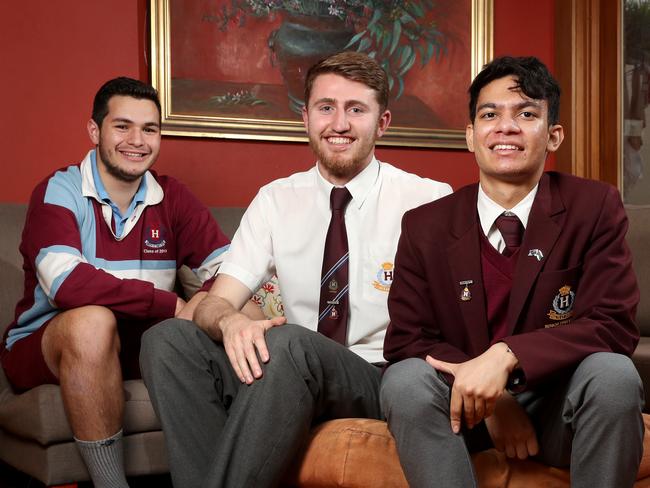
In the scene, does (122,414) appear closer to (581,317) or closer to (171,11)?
(581,317)

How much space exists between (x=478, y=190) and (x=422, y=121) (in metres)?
1.86

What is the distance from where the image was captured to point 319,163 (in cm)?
226

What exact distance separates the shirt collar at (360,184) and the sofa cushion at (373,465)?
669 mm

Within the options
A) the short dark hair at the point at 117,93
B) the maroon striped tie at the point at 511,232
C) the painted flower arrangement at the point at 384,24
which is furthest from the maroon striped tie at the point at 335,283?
the painted flower arrangement at the point at 384,24

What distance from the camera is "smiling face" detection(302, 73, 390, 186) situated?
2199 millimetres

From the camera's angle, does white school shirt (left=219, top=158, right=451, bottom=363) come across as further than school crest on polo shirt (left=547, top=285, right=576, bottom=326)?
Yes

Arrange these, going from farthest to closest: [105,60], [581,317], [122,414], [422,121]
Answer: [422,121], [105,60], [122,414], [581,317]

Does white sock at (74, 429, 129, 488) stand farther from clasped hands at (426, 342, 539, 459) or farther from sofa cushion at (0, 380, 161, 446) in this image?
clasped hands at (426, 342, 539, 459)

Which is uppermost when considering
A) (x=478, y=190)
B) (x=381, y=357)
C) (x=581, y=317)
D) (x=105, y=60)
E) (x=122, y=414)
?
(x=105, y=60)

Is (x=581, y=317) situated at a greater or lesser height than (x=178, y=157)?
lesser

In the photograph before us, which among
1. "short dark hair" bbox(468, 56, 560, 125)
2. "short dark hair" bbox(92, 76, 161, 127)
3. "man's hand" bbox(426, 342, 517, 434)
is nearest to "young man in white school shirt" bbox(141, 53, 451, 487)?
"man's hand" bbox(426, 342, 517, 434)

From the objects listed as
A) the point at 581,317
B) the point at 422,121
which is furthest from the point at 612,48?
the point at 581,317

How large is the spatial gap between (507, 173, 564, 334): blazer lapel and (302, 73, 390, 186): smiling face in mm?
565

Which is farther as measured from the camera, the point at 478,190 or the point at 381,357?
the point at 381,357
